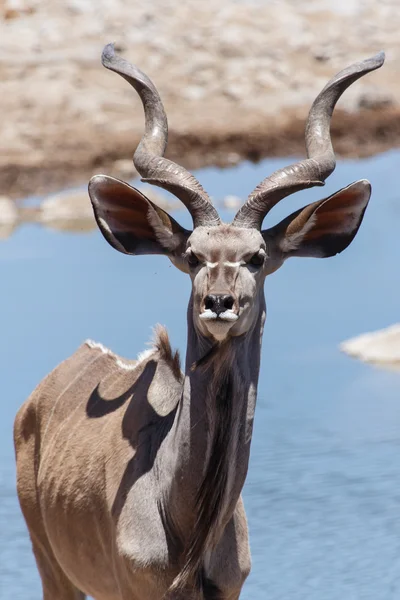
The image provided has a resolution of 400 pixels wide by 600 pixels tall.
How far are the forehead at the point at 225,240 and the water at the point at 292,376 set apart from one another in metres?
2.46

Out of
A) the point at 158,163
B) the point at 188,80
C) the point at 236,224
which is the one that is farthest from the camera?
the point at 188,80

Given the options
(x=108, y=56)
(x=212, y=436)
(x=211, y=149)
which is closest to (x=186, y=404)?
(x=212, y=436)

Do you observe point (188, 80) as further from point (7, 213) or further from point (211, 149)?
point (7, 213)

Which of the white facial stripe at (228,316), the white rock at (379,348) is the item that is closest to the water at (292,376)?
the white rock at (379,348)

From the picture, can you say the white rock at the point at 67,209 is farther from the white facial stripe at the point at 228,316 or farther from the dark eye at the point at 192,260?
the white facial stripe at the point at 228,316

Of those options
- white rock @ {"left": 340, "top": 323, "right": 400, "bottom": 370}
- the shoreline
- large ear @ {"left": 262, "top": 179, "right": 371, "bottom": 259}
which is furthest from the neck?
the shoreline

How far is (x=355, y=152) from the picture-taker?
1652 centimetres

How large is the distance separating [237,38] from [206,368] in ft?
53.9

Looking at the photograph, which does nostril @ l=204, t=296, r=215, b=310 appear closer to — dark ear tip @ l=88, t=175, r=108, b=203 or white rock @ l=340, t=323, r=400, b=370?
dark ear tip @ l=88, t=175, r=108, b=203

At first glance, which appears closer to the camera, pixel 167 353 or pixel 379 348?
pixel 167 353

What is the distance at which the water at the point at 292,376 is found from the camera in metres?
6.26

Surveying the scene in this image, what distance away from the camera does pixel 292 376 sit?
9047 millimetres

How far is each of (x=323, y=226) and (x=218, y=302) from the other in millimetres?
683

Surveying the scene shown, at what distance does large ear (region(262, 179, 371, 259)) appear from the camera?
4086 millimetres
